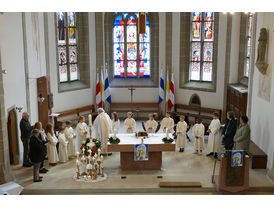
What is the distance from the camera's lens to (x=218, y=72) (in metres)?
16.3

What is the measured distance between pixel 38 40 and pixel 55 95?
2.92 m

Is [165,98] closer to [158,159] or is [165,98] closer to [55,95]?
[55,95]

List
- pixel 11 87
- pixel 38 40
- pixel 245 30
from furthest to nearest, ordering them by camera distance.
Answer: pixel 245 30 → pixel 38 40 → pixel 11 87

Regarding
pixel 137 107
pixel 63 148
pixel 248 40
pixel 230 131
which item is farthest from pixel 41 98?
pixel 248 40

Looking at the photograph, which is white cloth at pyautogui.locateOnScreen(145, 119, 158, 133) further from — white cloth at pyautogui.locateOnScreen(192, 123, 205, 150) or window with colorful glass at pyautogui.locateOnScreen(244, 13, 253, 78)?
window with colorful glass at pyautogui.locateOnScreen(244, 13, 253, 78)

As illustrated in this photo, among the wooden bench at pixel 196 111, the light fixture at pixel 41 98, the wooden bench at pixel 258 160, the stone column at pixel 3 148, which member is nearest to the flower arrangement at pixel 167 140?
the wooden bench at pixel 258 160

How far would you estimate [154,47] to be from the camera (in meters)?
17.5

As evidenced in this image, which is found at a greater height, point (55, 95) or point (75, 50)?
point (75, 50)

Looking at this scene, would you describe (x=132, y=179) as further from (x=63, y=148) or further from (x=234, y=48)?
(x=234, y=48)

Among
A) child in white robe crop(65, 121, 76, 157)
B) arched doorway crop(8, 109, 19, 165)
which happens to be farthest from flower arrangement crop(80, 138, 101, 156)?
arched doorway crop(8, 109, 19, 165)

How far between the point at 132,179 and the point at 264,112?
4.66m

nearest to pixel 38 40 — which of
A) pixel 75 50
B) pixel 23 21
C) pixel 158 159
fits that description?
pixel 23 21

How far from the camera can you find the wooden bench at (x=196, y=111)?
53.7ft

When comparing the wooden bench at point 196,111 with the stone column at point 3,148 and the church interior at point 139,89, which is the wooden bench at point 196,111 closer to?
the church interior at point 139,89
